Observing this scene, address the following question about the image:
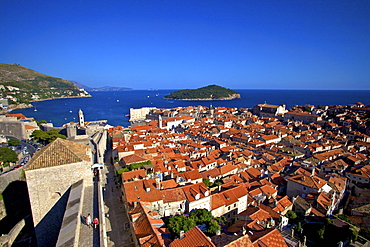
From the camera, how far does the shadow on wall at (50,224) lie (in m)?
10.1

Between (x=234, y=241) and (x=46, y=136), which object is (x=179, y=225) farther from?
(x=46, y=136)

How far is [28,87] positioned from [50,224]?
497 feet

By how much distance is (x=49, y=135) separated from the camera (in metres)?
29.8

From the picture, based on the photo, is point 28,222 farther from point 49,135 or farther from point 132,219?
point 49,135

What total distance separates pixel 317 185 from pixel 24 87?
151 m

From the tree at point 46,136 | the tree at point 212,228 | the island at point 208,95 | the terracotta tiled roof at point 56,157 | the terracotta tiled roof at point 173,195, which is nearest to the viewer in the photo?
the terracotta tiled roof at point 56,157

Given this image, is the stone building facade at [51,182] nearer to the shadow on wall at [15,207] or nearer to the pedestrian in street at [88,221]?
the pedestrian in street at [88,221]

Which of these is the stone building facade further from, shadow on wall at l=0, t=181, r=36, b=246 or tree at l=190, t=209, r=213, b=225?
tree at l=190, t=209, r=213, b=225

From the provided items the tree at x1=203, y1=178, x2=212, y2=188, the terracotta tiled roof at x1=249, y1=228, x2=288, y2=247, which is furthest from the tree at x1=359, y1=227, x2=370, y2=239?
the tree at x1=203, y1=178, x2=212, y2=188

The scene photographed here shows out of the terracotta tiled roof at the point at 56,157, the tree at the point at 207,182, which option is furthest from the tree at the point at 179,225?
the tree at the point at 207,182

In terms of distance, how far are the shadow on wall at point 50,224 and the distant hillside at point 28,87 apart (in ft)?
337

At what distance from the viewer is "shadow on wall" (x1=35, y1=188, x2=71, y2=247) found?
10.1 metres

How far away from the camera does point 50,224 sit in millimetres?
10305

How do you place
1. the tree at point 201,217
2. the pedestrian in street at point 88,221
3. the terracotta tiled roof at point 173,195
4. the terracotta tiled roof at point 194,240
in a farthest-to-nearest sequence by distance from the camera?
the terracotta tiled roof at point 173,195 < the tree at point 201,217 < the terracotta tiled roof at point 194,240 < the pedestrian in street at point 88,221
